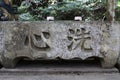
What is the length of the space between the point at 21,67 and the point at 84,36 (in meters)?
1.27

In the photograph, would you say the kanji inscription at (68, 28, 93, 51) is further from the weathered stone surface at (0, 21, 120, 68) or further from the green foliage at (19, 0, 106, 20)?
the green foliage at (19, 0, 106, 20)

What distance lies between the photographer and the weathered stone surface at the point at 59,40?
4531mm

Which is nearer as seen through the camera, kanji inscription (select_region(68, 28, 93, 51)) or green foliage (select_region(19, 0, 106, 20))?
kanji inscription (select_region(68, 28, 93, 51))

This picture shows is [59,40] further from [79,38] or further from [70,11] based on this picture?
[70,11]

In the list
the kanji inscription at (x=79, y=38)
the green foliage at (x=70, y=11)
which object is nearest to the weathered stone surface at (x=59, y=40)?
the kanji inscription at (x=79, y=38)

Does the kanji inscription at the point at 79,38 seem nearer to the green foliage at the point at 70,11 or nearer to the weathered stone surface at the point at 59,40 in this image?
the weathered stone surface at the point at 59,40

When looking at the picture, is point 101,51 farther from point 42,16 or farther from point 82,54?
point 42,16

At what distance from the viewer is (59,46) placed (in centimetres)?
454

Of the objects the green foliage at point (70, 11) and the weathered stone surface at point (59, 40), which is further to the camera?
the green foliage at point (70, 11)

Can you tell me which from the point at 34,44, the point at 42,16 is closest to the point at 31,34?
the point at 34,44

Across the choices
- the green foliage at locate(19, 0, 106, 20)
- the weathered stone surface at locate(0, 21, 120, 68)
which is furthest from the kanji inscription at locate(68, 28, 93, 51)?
the green foliage at locate(19, 0, 106, 20)

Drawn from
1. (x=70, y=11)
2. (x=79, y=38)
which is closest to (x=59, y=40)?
(x=79, y=38)

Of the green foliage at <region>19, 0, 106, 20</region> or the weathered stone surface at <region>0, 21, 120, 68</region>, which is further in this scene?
the green foliage at <region>19, 0, 106, 20</region>

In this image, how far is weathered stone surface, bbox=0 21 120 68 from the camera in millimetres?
4531
